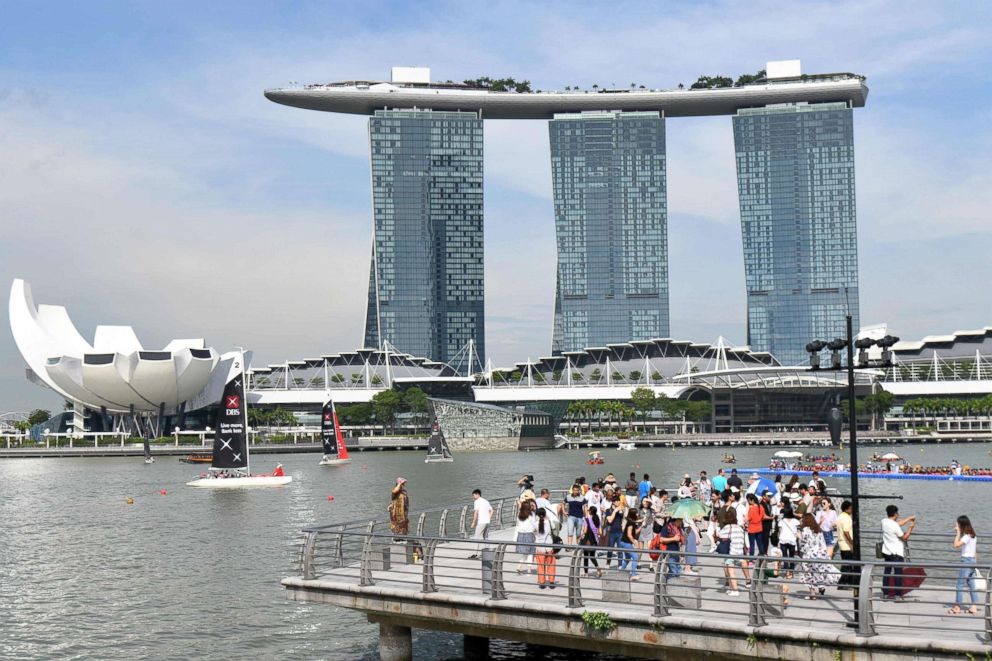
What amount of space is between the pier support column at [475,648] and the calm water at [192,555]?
455 millimetres

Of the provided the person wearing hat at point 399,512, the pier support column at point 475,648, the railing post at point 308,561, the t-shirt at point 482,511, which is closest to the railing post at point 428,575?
the railing post at point 308,561

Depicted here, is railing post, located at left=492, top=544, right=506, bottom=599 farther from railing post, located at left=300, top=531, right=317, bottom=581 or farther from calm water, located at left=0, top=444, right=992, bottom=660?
calm water, located at left=0, top=444, right=992, bottom=660

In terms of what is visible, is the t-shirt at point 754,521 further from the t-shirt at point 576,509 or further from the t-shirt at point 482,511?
the t-shirt at point 482,511

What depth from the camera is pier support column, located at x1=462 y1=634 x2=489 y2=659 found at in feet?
79.7

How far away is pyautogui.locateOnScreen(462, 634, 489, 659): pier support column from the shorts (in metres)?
3.11

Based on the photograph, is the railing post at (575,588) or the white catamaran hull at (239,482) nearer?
the railing post at (575,588)

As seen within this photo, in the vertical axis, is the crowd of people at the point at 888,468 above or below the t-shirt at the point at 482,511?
below

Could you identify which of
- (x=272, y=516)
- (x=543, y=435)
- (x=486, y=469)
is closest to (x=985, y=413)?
(x=543, y=435)

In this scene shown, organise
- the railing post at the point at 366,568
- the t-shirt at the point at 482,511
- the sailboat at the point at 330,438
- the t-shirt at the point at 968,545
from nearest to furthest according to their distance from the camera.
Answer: the t-shirt at the point at 968,545 < the railing post at the point at 366,568 < the t-shirt at the point at 482,511 < the sailboat at the point at 330,438

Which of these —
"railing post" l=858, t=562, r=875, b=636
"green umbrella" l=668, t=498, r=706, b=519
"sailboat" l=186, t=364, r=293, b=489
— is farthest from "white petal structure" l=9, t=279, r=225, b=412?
"railing post" l=858, t=562, r=875, b=636

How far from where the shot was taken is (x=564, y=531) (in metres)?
25.4

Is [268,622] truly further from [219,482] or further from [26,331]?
[26,331]

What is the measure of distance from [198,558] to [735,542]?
28365mm

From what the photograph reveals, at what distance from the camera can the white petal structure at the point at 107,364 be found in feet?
588
